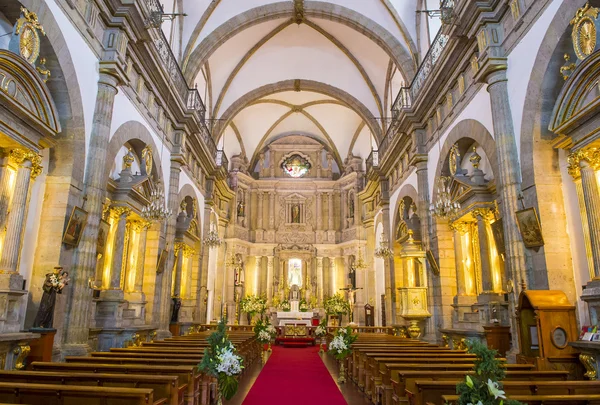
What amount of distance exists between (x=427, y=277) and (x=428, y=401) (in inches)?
364

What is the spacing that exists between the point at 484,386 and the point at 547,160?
6247 millimetres

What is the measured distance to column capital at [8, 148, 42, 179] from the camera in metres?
7.10

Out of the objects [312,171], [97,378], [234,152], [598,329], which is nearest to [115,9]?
[97,378]

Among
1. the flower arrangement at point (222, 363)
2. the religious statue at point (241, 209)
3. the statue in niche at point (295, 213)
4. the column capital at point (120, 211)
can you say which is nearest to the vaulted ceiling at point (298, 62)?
the religious statue at point (241, 209)

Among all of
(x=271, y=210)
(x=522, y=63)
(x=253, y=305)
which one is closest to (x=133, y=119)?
(x=522, y=63)

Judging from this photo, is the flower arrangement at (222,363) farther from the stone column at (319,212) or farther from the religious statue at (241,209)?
the stone column at (319,212)

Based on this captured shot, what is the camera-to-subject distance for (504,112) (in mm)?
8742

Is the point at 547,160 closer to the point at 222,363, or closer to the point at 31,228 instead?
the point at 222,363

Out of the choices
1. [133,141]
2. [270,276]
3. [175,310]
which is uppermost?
[133,141]

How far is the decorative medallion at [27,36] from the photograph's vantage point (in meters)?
6.88

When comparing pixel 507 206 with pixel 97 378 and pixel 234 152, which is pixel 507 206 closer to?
pixel 97 378

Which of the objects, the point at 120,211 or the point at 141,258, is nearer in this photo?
the point at 120,211

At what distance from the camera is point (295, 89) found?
23516 mm

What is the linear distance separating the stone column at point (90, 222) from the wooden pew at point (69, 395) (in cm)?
389
